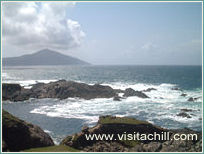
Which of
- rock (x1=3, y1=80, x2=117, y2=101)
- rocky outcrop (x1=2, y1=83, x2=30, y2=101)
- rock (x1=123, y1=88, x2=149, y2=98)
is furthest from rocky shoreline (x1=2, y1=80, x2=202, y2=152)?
rocky outcrop (x1=2, y1=83, x2=30, y2=101)

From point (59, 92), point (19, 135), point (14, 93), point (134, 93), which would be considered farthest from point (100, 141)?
point (14, 93)

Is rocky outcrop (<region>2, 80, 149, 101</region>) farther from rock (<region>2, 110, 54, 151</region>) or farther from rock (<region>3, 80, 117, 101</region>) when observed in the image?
rock (<region>2, 110, 54, 151</region>)

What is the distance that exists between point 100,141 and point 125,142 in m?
2.74

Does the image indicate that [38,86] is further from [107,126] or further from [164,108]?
[107,126]

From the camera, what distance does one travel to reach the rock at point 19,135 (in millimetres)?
24047

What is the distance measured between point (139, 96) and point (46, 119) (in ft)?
117

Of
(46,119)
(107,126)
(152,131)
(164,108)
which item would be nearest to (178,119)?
(164,108)

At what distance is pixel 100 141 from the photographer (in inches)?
1038

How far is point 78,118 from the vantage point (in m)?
44.8

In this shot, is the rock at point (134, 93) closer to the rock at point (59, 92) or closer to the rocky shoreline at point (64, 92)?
the rocky shoreline at point (64, 92)

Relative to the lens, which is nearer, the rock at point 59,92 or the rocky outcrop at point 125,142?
the rocky outcrop at point 125,142

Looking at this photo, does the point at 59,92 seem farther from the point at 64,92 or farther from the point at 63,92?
the point at 64,92

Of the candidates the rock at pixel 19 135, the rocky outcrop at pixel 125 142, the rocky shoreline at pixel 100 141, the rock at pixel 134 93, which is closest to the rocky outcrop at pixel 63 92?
the rock at pixel 134 93

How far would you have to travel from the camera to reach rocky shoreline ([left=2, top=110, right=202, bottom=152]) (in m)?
21.3
